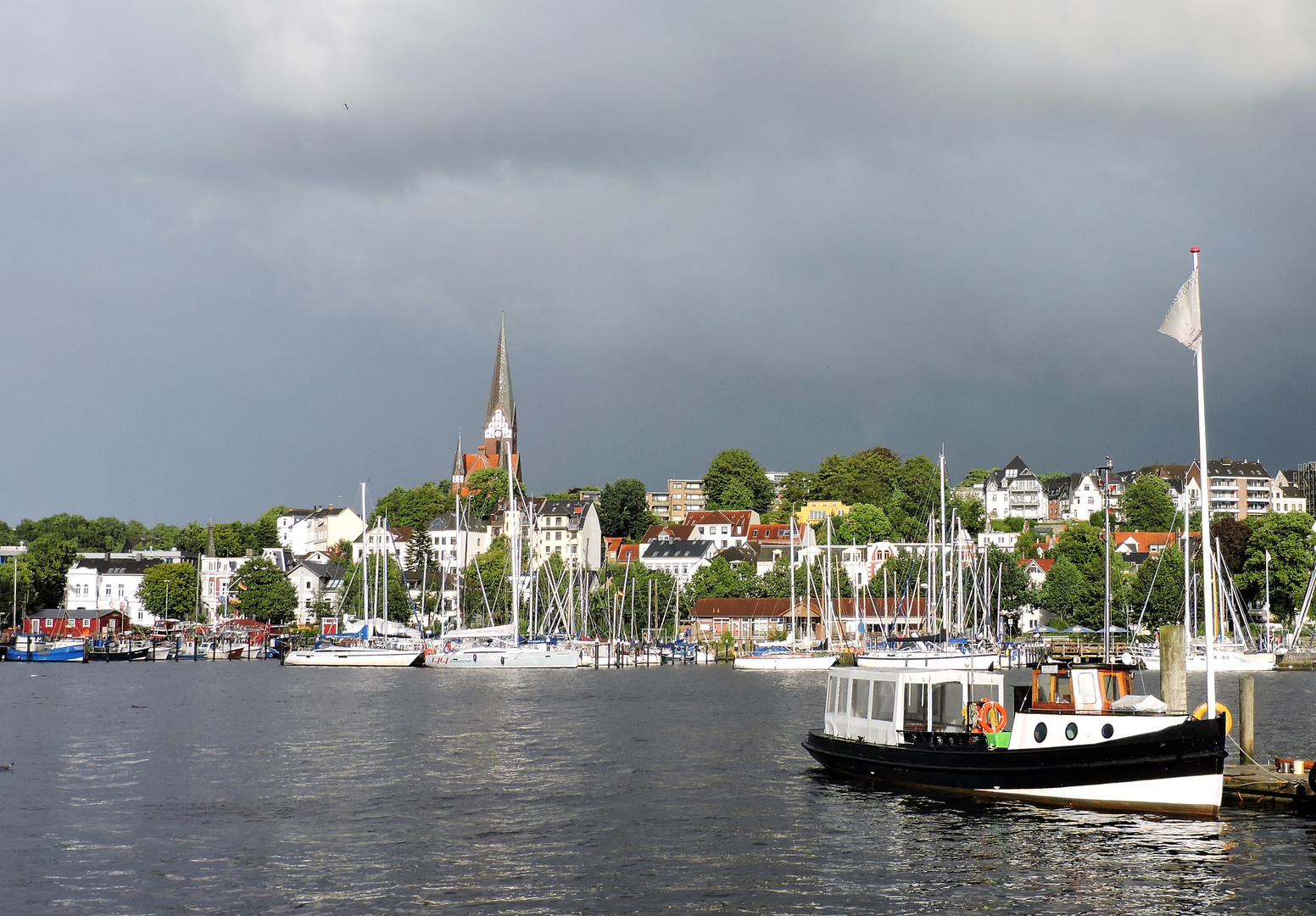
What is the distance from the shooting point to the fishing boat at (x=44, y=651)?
476 feet

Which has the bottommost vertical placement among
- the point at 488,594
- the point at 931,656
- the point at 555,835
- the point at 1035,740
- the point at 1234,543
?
the point at 555,835

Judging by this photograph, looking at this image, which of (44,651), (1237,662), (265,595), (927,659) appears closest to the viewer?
(927,659)

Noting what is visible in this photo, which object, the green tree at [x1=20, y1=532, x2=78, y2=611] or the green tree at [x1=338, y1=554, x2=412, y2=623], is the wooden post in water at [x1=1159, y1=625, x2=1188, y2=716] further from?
the green tree at [x1=20, y1=532, x2=78, y2=611]

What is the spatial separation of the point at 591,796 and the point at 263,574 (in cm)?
14409

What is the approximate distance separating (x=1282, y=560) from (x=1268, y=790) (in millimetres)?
132254

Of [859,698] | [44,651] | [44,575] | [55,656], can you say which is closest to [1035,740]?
[859,698]

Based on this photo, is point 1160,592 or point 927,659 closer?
point 927,659

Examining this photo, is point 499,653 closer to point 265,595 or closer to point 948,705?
point 265,595

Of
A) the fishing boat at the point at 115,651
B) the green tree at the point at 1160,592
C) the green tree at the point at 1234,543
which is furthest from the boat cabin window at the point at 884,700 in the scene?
the green tree at the point at 1234,543

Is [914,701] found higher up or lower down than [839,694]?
higher up

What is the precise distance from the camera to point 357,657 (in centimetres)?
12544

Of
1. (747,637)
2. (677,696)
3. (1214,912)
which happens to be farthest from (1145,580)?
(1214,912)

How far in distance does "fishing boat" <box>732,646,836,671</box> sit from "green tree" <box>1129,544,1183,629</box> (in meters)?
42.3

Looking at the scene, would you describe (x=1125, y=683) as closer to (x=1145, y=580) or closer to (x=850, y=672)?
(x=850, y=672)
